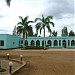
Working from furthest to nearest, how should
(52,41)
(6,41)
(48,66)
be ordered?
(52,41)
(6,41)
(48,66)

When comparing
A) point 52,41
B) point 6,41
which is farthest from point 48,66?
point 52,41

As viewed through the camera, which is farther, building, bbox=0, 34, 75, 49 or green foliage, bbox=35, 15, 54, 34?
building, bbox=0, 34, 75, 49

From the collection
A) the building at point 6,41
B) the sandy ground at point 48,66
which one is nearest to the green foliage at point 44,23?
the building at point 6,41

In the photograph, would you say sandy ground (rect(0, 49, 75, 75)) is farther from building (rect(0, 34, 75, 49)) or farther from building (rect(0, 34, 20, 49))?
building (rect(0, 34, 75, 49))

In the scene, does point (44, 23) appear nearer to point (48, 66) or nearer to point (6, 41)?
point (6, 41)

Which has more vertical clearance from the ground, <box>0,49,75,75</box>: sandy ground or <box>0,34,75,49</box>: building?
<box>0,34,75,49</box>: building

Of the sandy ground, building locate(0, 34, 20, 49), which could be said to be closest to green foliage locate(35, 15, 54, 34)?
building locate(0, 34, 20, 49)

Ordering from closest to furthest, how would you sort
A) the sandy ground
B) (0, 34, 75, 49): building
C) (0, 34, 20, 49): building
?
the sandy ground < (0, 34, 20, 49): building < (0, 34, 75, 49): building

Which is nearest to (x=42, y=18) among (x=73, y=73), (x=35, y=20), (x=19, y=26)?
(x=35, y=20)

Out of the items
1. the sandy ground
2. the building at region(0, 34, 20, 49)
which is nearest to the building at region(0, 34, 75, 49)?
the building at region(0, 34, 20, 49)

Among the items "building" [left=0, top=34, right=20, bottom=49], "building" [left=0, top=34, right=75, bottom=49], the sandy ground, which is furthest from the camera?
"building" [left=0, top=34, right=75, bottom=49]

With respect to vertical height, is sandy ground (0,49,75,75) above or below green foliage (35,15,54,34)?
below

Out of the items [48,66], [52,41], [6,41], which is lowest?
[48,66]

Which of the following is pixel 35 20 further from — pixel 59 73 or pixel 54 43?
pixel 59 73
